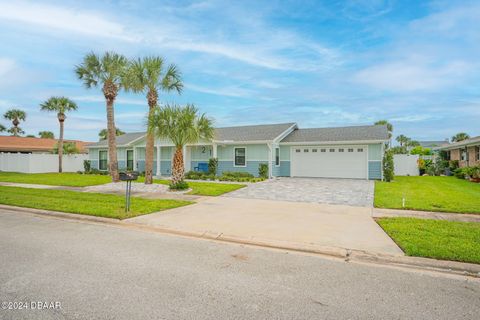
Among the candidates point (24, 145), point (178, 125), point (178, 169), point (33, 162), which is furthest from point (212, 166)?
point (24, 145)

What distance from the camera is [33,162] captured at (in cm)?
2805

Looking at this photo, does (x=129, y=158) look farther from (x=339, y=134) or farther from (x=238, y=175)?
(x=339, y=134)

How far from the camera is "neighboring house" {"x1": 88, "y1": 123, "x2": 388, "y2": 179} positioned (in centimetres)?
1933

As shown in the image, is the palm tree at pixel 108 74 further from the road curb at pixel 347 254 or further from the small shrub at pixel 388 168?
the small shrub at pixel 388 168

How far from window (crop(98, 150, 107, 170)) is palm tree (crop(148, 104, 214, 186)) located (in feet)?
55.6

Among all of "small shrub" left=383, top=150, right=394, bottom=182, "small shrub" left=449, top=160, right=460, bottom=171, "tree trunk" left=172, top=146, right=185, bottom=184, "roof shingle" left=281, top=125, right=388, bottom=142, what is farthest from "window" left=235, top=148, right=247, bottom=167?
"small shrub" left=449, top=160, right=460, bottom=171

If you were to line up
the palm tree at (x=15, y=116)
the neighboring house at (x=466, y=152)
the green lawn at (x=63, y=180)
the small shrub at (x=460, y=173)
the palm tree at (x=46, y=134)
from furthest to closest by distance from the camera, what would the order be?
1. the palm tree at (x=46, y=134)
2. the palm tree at (x=15, y=116)
3. the neighboring house at (x=466, y=152)
4. the small shrub at (x=460, y=173)
5. the green lawn at (x=63, y=180)

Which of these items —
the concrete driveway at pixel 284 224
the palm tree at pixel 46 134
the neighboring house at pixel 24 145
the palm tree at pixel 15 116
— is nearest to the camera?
the concrete driveway at pixel 284 224

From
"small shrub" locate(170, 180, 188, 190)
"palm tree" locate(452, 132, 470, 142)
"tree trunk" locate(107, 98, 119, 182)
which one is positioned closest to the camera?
"small shrub" locate(170, 180, 188, 190)

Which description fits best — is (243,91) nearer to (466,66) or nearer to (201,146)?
(201,146)

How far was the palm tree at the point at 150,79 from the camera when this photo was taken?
15.9m

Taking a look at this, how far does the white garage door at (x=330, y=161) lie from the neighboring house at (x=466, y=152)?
8.53 metres

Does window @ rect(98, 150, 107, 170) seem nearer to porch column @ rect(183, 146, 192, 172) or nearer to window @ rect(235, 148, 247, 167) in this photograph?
porch column @ rect(183, 146, 192, 172)

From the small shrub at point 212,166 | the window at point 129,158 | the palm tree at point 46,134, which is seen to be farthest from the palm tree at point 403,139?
the palm tree at point 46,134
